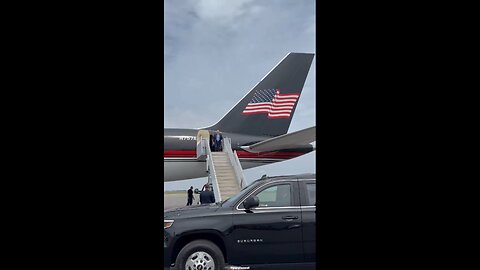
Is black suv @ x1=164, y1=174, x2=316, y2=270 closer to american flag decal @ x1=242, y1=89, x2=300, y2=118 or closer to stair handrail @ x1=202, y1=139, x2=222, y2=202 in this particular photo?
stair handrail @ x1=202, y1=139, x2=222, y2=202

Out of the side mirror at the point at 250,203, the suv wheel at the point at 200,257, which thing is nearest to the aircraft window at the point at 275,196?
the side mirror at the point at 250,203

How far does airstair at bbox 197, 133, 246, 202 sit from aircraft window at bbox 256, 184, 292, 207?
7421mm

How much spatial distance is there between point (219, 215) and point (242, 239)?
417 mm

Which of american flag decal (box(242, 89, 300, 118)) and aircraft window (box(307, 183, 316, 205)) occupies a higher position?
american flag decal (box(242, 89, 300, 118))

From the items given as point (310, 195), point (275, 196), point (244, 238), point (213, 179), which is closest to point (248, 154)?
point (213, 179)

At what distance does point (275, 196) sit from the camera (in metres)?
5.97

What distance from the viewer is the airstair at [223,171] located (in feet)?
46.3

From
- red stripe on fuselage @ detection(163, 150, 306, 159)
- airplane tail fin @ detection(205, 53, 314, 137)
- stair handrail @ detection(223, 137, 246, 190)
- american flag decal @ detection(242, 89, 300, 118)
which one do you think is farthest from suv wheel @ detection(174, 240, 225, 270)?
american flag decal @ detection(242, 89, 300, 118)

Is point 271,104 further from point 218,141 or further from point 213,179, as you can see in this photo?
point 213,179

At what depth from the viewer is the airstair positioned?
14.1m

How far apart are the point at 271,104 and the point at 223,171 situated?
21.8ft

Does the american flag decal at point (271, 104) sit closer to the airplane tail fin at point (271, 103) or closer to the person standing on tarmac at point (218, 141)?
the airplane tail fin at point (271, 103)

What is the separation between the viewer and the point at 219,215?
5.68m
